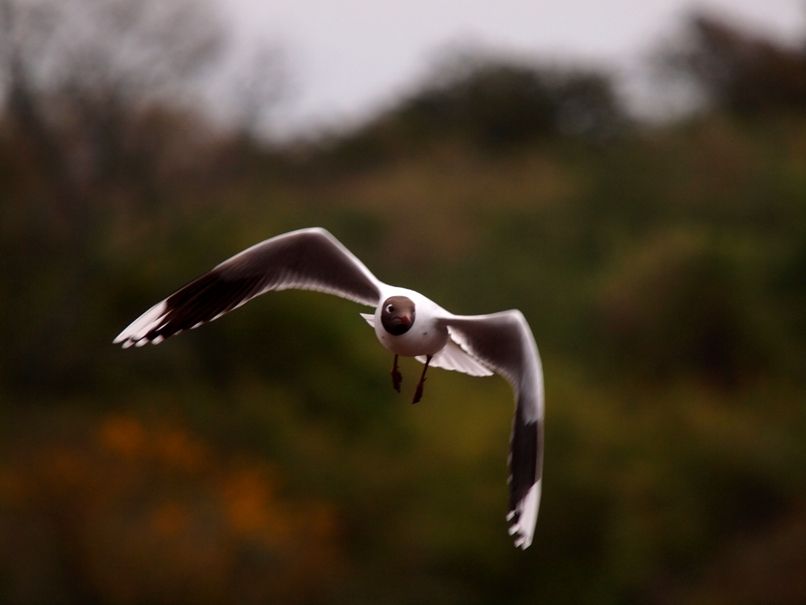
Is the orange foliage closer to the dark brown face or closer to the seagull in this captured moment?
the seagull

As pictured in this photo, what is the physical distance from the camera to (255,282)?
651cm

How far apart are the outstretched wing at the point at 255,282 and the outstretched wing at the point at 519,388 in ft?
1.66

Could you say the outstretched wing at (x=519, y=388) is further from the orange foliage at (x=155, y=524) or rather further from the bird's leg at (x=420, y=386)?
the orange foliage at (x=155, y=524)

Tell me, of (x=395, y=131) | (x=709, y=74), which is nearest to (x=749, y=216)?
(x=709, y=74)

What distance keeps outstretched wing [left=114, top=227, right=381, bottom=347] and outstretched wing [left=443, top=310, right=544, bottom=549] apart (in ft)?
1.66

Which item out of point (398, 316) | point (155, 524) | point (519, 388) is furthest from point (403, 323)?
point (155, 524)

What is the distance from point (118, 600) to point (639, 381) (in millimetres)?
12278

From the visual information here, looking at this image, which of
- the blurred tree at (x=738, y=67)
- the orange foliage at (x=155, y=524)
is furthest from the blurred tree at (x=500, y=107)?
the orange foliage at (x=155, y=524)

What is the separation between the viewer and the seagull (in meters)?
5.71

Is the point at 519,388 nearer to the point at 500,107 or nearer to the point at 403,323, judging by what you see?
the point at 403,323

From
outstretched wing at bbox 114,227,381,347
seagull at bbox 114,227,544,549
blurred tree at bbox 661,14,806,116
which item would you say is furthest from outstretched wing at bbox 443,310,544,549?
blurred tree at bbox 661,14,806,116

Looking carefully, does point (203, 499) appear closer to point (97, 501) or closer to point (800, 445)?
point (97, 501)

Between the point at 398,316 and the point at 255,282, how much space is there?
1.02 m

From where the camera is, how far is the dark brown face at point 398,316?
5.61 meters
